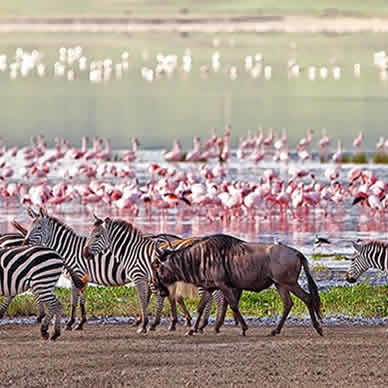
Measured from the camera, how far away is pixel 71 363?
10.5 m

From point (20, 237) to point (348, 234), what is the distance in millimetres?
8834

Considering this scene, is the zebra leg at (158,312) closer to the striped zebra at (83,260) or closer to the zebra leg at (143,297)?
the striped zebra at (83,260)

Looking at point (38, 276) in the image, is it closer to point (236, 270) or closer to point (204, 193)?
point (236, 270)

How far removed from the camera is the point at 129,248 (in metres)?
12.7

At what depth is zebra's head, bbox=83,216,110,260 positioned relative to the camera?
12.6 m

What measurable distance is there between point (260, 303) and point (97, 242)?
2000mm

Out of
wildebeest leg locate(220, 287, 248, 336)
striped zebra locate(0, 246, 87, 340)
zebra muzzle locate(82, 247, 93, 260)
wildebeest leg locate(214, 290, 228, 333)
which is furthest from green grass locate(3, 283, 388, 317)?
striped zebra locate(0, 246, 87, 340)

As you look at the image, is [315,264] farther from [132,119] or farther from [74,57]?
[74,57]

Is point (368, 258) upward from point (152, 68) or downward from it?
upward

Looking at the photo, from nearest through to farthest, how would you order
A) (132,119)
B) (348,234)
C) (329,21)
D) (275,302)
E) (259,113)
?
1. (275,302)
2. (348,234)
3. (132,119)
4. (259,113)
5. (329,21)

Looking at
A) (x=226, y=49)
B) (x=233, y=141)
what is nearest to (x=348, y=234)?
(x=233, y=141)

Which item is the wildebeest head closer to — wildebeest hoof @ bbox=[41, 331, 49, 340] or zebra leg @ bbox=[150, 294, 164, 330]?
zebra leg @ bbox=[150, 294, 164, 330]

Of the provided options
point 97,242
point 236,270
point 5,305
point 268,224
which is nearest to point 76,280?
point 97,242

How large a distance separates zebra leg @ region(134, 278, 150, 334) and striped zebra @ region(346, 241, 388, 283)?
2.27 meters
